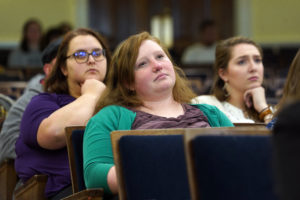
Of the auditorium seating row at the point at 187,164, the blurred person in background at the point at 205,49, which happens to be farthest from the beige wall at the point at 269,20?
the auditorium seating row at the point at 187,164

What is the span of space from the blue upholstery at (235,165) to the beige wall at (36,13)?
Answer: 8650 millimetres

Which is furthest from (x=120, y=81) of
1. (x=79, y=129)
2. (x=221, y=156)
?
(x=221, y=156)

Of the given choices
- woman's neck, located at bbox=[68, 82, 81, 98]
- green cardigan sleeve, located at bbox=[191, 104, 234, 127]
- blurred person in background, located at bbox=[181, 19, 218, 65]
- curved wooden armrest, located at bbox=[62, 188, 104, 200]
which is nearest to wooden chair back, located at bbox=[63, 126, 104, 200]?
curved wooden armrest, located at bbox=[62, 188, 104, 200]

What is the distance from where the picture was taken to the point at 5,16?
31.9ft

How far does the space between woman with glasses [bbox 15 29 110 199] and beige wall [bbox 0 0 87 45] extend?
719 cm

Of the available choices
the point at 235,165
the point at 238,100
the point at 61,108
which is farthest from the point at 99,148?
the point at 238,100

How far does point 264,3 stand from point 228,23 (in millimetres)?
758

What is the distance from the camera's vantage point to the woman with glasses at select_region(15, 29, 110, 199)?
2383mm

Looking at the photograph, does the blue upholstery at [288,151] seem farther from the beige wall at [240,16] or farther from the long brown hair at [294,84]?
the beige wall at [240,16]

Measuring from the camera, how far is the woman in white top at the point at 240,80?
10.6 ft

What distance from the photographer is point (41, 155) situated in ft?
8.32

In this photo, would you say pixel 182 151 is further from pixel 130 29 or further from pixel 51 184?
pixel 130 29

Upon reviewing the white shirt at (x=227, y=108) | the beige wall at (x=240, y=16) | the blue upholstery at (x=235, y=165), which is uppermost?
the beige wall at (x=240, y=16)

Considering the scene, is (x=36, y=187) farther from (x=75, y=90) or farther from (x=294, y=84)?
(x=294, y=84)
